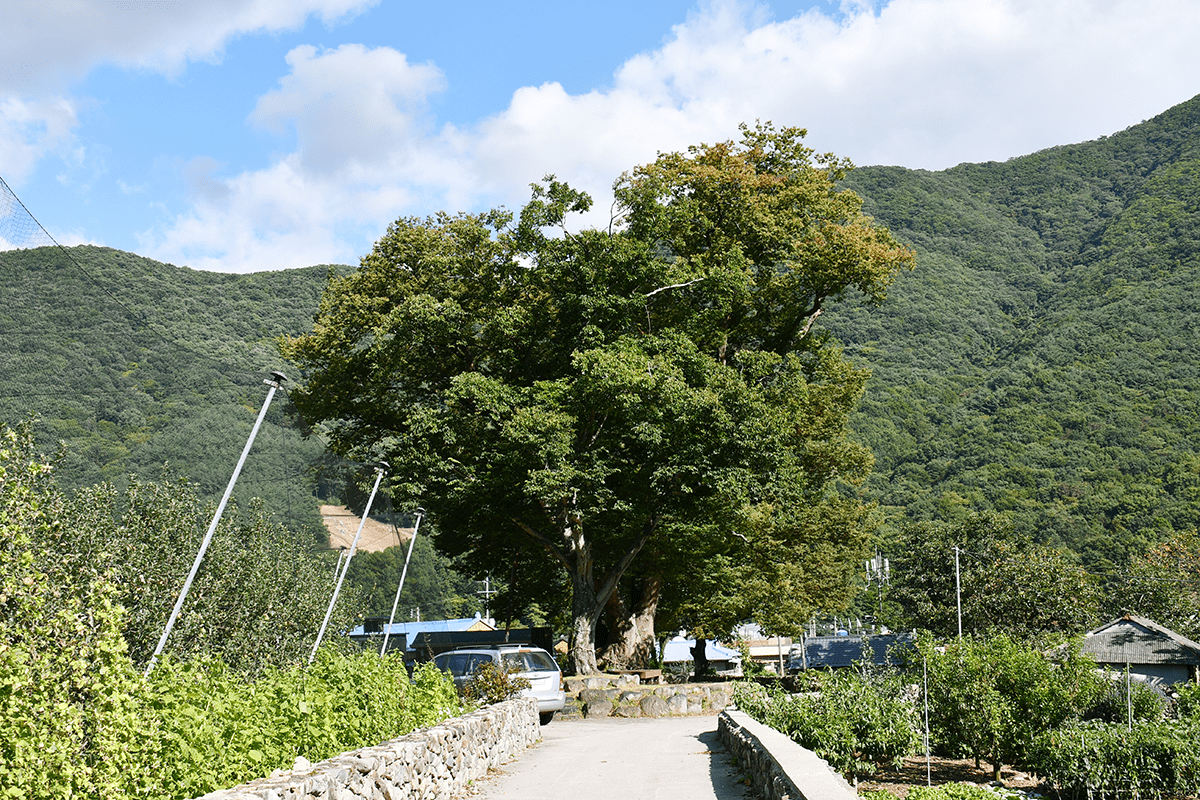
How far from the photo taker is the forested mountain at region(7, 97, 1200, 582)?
2084cm

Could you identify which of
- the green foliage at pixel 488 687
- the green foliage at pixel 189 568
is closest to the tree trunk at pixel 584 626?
the green foliage at pixel 189 568

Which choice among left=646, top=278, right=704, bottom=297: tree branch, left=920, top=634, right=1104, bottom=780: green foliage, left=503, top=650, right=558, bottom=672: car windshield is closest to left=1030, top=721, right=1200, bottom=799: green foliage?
left=920, top=634, right=1104, bottom=780: green foliage

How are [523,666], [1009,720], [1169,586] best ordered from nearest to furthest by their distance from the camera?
1. [1009,720]
2. [523,666]
3. [1169,586]

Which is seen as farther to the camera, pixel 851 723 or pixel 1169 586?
pixel 1169 586

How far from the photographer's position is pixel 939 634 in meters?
45.7

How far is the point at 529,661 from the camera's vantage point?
740 inches

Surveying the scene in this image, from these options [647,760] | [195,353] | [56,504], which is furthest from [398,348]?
[647,760]

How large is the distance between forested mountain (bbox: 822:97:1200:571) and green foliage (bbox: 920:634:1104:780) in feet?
A: 111

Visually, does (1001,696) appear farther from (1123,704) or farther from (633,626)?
(633,626)

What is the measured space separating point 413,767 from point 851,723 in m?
5.90

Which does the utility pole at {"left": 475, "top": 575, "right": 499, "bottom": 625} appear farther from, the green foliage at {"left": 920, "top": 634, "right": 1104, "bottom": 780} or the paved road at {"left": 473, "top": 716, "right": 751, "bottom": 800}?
the green foliage at {"left": 920, "top": 634, "right": 1104, "bottom": 780}

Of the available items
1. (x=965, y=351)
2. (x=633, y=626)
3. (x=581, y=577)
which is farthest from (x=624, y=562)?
(x=965, y=351)

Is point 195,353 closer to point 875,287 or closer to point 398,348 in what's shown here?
point 398,348

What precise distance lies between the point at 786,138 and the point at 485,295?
11.3m
